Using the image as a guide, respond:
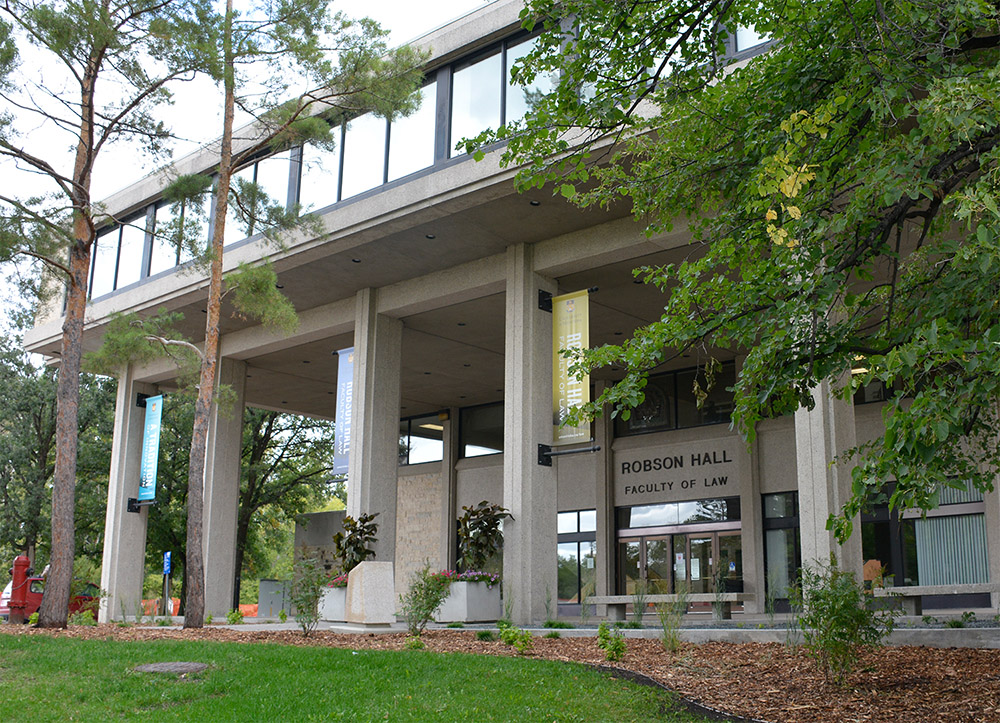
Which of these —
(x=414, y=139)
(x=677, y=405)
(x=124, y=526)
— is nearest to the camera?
(x=414, y=139)

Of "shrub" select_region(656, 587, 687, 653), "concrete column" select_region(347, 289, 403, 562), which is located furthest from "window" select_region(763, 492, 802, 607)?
"shrub" select_region(656, 587, 687, 653)

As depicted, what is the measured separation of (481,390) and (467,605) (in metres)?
12.0

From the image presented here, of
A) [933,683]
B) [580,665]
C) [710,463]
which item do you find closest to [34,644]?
[580,665]

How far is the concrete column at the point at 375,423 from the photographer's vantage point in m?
18.7

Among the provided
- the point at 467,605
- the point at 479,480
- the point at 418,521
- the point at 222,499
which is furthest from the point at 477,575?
the point at 418,521

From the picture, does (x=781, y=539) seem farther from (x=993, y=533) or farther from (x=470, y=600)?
(x=470, y=600)

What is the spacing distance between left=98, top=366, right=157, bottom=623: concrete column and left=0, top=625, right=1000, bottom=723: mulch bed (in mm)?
14617

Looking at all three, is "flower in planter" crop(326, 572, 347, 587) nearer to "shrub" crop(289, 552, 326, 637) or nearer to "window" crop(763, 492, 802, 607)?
"shrub" crop(289, 552, 326, 637)

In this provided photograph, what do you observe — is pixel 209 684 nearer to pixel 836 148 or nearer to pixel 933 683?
pixel 933 683

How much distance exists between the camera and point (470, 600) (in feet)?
52.2

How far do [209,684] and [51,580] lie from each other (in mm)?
8272

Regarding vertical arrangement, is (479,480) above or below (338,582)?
above

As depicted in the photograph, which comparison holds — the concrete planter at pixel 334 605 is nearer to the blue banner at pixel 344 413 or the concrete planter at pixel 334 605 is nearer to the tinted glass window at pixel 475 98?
the blue banner at pixel 344 413

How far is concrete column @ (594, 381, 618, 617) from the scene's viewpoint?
2447 cm
